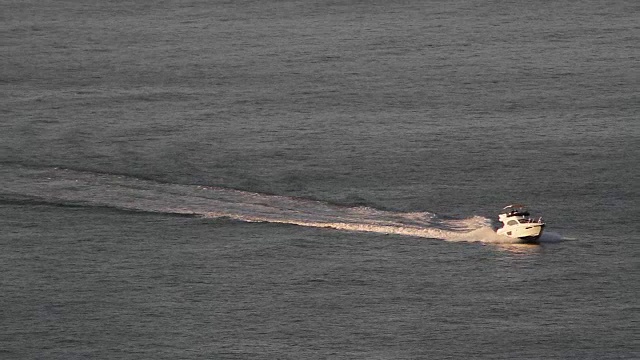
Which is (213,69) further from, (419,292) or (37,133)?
(419,292)

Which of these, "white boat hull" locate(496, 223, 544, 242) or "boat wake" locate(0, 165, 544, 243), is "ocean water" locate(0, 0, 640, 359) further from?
"white boat hull" locate(496, 223, 544, 242)

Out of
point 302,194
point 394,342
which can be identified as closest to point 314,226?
point 302,194

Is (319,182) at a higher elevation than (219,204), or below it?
higher

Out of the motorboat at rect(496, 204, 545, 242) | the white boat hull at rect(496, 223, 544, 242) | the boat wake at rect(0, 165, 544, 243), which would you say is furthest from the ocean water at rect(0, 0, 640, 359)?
the motorboat at rect(496, 204, 545, 242)

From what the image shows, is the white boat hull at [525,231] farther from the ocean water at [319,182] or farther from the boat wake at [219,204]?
the ocean water at [319,182]

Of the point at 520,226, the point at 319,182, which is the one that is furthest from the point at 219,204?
the point at 520,226

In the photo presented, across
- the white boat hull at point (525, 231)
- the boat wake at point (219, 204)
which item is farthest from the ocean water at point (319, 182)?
the white boat hull at point (525, 231)

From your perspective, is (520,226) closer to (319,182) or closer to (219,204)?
(319,182)
